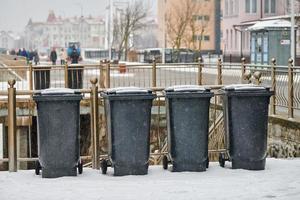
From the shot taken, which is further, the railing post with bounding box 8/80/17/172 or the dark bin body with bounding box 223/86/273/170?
the railing post with bounding box 8/80/17/172

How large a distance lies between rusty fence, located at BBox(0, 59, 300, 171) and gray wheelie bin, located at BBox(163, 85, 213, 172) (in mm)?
880

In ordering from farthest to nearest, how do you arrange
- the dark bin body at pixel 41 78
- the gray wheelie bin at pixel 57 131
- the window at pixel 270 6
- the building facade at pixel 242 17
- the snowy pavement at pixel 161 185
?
the window at pixel 270 6, the building facade at pixel 242 17, the dark bin body at pixel 41 78, the gray wheelie bin at pixel 57 131, the snowy pavement at pixel 161 185

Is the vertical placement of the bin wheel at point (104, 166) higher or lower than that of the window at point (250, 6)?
lower

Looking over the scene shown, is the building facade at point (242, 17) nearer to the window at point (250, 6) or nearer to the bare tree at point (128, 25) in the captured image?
the window at point (250, 6)

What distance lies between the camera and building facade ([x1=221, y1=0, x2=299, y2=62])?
5856 centimetres

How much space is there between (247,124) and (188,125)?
0.81 m

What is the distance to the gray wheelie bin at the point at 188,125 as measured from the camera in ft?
31.6

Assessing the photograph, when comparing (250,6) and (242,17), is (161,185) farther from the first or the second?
(242,17)

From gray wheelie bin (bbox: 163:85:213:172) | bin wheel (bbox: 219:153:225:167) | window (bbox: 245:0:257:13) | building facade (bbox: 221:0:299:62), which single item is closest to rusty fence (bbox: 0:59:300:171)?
bin wheel (bbox: 219:153:225:167)

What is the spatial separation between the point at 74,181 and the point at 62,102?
3.36ft

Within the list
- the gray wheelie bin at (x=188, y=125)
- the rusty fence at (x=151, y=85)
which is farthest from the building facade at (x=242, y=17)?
the gray wheelie bin at (x=188, y=125)

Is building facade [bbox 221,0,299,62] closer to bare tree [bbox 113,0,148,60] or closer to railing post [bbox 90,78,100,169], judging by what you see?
bare tree [bbox 113,0,148,60]

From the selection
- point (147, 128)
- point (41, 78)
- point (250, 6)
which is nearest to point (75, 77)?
point (41, 78)

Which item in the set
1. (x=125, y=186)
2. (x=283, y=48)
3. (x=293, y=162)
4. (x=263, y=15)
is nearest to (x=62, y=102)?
(x=125, y=186)
